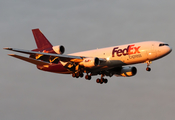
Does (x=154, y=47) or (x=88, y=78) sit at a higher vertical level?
(x=154, y=47)

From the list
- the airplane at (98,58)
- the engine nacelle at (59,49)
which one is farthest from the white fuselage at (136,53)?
the engine nacelle at (59,49)

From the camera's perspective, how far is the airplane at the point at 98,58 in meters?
51.8

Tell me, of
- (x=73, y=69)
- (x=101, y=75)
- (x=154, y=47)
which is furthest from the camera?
(x=101, y=75)

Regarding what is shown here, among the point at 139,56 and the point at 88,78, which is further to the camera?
the point at 88,78

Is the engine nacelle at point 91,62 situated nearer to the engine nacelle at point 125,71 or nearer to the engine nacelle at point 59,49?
the engine nacelle at point 59,49

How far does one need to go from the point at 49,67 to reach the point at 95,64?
1116 cm

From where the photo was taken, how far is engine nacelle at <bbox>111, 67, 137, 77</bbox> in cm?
6031

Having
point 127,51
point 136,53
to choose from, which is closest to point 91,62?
point 127,51

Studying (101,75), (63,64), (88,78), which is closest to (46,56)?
(63,64)

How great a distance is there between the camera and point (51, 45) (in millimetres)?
59531

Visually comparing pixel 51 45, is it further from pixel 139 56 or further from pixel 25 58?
pixel 139 56

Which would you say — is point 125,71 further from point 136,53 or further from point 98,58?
point 98,58

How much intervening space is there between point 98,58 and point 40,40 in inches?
545

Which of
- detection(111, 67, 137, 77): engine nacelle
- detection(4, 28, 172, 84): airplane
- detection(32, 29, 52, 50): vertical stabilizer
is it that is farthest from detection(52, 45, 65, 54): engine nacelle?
detection(111, 67, 137, 77): engine nacelle
